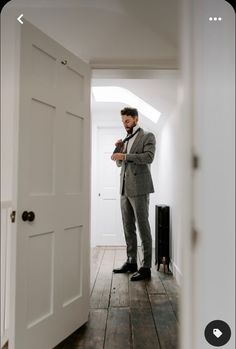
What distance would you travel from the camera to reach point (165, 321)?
63.3 inches

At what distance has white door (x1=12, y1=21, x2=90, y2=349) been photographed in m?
1.16

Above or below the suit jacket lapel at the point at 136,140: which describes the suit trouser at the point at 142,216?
below

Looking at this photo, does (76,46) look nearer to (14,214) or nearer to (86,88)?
(86,88)

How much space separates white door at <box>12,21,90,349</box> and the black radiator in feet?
3.79

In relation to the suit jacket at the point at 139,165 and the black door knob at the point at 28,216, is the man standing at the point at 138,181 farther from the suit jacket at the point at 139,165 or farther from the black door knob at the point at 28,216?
the black door knob at the point at 28,216

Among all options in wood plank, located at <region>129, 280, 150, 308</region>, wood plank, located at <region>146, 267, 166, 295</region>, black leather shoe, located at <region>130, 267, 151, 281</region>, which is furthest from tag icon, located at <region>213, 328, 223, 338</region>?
black leather shoe, located at <region>130, 267, 151, 281</region>

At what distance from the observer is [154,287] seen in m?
2.20

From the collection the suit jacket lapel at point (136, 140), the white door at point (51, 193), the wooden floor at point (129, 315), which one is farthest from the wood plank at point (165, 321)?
the suit jacket lapel at point (136, 140)

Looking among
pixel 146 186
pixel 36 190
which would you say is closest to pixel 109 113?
pixel 146 186

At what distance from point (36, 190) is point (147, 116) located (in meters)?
2.47

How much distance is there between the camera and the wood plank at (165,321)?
1383mm

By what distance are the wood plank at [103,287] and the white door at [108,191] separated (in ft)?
2.75

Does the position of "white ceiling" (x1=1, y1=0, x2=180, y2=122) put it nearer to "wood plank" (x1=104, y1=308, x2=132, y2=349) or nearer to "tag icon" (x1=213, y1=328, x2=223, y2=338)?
"tag icon" (x1=213, y1=328, x2=223, y2=338)

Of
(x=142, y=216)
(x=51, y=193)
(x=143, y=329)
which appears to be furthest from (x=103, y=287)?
(x=51, y=193)
